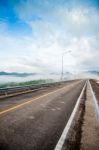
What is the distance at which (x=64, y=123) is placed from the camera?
7.31m

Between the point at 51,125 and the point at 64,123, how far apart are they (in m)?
0.73

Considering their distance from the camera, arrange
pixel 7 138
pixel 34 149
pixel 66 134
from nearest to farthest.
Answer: pixel 34 149 < pixel 7 138 < pixel 66 134

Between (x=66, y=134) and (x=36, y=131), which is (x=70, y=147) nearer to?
(x=66, y=134)

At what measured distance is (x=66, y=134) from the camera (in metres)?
5.85

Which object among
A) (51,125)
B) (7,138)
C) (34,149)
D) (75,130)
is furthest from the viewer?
(51,125)

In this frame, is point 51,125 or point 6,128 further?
point 51,125

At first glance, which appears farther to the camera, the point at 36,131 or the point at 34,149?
the point at 36,131

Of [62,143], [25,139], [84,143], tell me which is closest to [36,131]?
[25,139]

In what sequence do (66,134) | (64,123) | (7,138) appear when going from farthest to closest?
(64,123) → (66,134) → (7,138)

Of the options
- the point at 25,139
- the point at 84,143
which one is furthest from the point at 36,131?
the point at 84,143

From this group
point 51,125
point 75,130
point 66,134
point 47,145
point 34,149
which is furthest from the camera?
point 51,125

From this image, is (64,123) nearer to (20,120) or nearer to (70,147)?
(20,120)

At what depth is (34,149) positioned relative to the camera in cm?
449

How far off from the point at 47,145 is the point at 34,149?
18.6 inches
